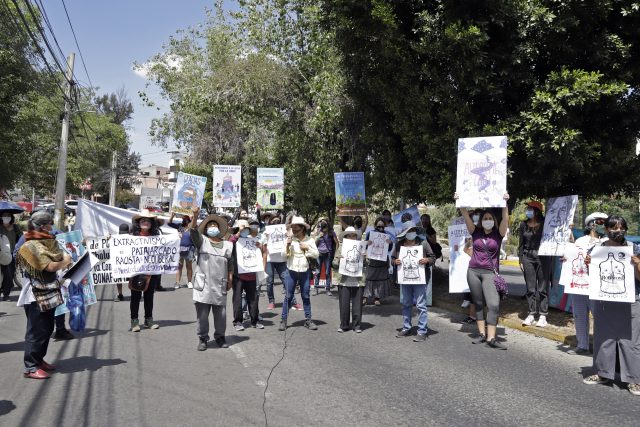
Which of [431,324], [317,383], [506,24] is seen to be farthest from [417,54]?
[317,383]

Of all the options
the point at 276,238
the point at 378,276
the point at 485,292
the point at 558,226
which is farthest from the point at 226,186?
the point at 485,292

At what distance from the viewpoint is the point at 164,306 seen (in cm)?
1144

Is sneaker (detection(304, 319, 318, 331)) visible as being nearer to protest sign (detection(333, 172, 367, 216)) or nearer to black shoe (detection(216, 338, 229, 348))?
black shoe (detection(216, 338, 229, 348))

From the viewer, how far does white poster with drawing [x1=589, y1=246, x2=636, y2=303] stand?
6.10 m

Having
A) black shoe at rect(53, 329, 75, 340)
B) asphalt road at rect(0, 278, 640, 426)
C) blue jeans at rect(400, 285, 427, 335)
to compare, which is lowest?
asphalt road at rect(0, 278, 640, 426)

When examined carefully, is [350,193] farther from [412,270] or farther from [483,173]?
[483,173]

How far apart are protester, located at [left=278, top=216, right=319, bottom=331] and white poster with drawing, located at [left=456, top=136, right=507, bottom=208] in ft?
8.10

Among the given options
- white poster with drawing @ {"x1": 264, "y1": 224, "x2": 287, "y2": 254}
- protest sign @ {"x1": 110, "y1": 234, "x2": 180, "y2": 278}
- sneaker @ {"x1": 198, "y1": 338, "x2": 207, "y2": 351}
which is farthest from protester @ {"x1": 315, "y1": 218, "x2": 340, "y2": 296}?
sneaker @ {"x1": 198, "y1": 338, "x2": 207, "y2": 351}

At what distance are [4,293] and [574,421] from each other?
11.2 metres

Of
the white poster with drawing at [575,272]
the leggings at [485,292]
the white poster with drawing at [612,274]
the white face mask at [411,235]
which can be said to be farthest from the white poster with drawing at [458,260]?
the white poster with drawing at [612,274]

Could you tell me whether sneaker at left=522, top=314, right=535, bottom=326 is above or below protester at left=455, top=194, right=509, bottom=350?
below

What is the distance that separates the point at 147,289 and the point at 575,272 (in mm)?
6359

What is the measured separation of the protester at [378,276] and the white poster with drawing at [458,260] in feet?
4.46

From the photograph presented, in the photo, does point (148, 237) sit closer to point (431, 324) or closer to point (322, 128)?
point (431, 324)
